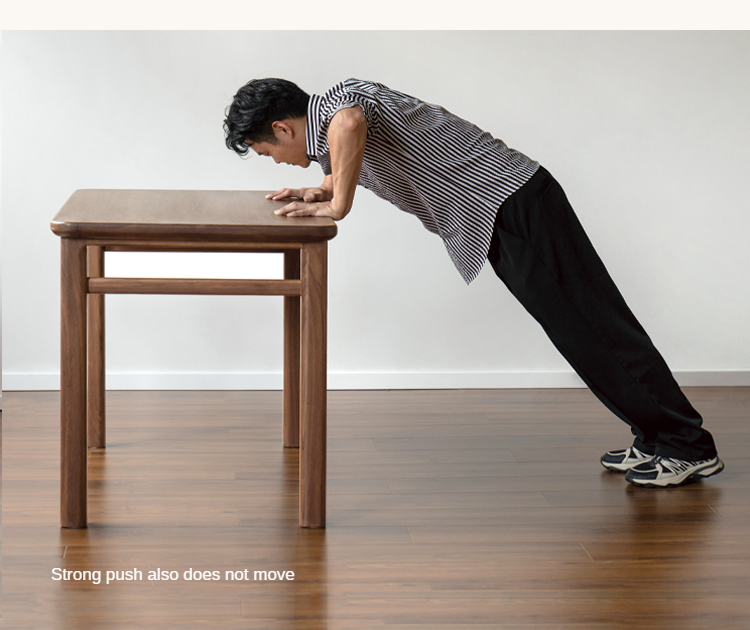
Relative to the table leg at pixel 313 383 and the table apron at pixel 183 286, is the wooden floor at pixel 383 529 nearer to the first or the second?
the table leg at pixel 313 383

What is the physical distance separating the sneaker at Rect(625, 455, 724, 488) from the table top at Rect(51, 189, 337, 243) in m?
0.93

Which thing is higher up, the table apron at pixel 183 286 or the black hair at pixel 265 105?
the black hair at pixel 265 105

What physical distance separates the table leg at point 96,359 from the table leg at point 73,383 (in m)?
→ 0.50

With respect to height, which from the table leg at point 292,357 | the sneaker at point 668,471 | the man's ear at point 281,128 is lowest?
the sneaker at point 668,471

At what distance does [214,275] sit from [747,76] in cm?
215

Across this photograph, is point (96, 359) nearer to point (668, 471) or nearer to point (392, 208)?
point (392, 208)

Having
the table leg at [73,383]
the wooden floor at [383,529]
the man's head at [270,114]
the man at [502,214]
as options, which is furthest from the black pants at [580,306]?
the table leg at [73,383]

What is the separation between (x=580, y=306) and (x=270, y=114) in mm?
788

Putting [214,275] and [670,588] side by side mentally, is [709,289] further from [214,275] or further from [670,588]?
[214,275]

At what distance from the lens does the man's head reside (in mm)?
1725

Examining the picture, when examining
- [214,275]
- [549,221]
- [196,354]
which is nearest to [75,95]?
[196,354]

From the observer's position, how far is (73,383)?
1.58 meters

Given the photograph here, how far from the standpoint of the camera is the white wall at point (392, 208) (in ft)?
8.79

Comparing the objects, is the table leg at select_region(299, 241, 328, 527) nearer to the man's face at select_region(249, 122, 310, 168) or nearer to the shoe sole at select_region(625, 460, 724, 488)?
A: the man's face at select_region(249, 122, 310, 168)
